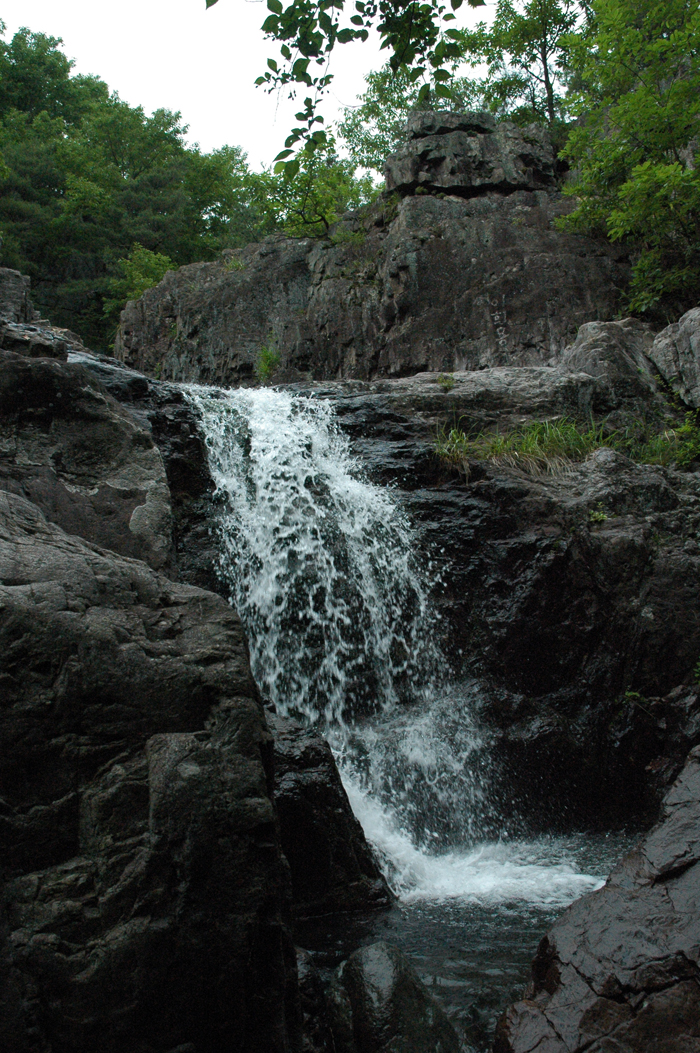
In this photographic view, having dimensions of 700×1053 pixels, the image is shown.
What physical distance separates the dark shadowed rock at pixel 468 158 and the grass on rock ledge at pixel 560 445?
756cm

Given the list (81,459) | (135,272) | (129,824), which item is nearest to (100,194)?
(135,272)

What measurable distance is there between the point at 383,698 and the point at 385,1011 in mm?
3018

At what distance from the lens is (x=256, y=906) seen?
2.44m

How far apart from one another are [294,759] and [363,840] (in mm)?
677

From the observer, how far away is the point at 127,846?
2383mm

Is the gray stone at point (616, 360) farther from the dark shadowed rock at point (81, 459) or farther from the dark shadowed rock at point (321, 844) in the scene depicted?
the dark shadowed rock at point (321, 844)

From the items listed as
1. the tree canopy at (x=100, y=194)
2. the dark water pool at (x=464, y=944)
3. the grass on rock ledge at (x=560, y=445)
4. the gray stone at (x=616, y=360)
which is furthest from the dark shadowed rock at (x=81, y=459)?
the tree canopy at (x=100, y=194)

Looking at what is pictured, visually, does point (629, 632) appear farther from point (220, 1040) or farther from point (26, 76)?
point (26, 76)

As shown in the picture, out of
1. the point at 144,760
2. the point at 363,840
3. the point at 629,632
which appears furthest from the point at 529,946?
the point at 629,632

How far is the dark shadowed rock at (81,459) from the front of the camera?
14.7ft

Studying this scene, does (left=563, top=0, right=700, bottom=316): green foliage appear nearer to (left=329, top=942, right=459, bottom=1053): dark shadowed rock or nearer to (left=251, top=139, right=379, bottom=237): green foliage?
(left=251, top=139, right=379, bottom=237): green foliage

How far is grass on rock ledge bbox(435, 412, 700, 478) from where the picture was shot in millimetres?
7320

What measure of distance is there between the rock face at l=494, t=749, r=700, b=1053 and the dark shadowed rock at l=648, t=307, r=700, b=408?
22.5 ft

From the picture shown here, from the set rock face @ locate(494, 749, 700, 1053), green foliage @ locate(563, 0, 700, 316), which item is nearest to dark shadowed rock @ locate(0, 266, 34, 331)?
green foliage @ locate(563, 0, 700, 316)
